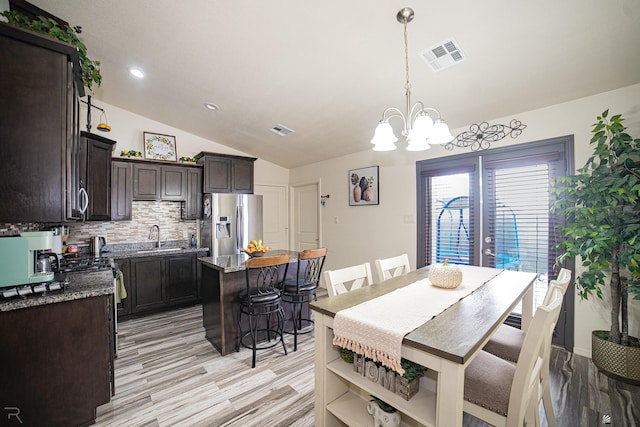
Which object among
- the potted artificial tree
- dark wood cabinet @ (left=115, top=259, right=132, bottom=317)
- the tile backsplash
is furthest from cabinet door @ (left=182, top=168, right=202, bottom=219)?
the potted artificial tree

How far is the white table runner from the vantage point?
1141 millimetres

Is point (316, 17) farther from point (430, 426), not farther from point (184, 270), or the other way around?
point (184, 270)

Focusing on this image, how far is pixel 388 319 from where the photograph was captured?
128cm

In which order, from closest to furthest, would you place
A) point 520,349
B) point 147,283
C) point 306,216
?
1. point 520,349
2. point 147,283
3. point 306,216

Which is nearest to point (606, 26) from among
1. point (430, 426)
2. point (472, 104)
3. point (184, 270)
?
point (472, 104)

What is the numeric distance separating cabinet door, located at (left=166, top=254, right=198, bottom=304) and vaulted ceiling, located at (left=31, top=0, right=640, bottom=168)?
233cm

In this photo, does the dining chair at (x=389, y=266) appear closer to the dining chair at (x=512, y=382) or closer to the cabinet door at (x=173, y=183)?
the dining chair at (x=512, y=382)

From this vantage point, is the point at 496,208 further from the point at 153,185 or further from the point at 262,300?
the point at 153,185

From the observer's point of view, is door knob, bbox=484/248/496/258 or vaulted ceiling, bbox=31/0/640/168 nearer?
vaulted ceiling, bbox=31/0/640/168

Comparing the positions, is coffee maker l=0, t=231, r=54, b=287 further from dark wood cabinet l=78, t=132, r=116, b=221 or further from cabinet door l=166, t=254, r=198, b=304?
cabinet door l=166, t=254, r=198, b=304

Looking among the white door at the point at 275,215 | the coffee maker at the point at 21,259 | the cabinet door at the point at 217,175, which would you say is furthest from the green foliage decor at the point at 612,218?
the white door at the point at 275,215

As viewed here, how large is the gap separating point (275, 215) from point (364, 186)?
2.30 m

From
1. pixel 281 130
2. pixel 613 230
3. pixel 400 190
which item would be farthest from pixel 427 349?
pixel 281 130

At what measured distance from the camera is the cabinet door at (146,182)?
3.96 metres
